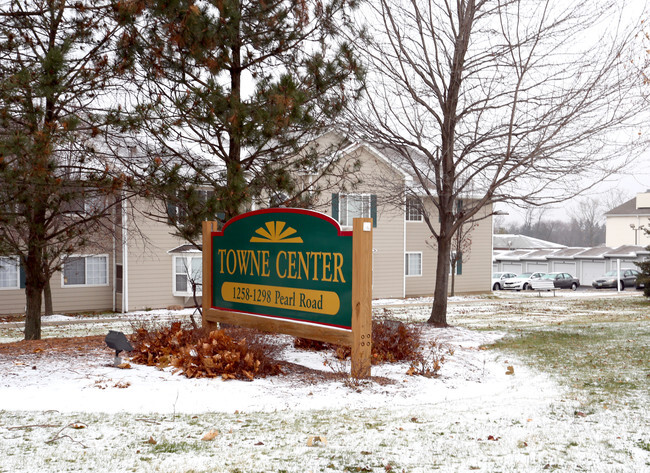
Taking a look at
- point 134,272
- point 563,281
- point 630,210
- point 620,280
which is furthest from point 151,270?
point 630,210

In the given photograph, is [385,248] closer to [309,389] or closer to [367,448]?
[309,389]

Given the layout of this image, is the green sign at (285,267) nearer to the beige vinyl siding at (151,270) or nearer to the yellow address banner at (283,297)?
the yellow address banner at (283,297)

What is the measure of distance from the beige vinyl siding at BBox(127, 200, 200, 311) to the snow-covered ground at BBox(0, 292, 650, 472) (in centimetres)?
1774

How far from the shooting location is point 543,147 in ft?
40.2

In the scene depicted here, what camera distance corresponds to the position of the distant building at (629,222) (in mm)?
60391

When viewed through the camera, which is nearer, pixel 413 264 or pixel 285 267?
pixel 285 267

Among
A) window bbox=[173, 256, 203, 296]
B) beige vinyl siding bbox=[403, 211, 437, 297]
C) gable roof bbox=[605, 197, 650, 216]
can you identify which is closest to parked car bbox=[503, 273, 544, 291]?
beige vinyl siding bbox=[403, 211, 437, 297]

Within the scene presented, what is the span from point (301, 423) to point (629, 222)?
64.3 metres

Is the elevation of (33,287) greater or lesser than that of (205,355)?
greater

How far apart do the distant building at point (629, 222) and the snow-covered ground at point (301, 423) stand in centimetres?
5891

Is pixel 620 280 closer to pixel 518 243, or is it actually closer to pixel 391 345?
pixel 518 243

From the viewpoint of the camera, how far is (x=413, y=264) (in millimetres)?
33594

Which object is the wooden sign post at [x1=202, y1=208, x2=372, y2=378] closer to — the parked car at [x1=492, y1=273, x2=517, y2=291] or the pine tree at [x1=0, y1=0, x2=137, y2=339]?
the pine tree at [x1=0, y1=0, x2=137, y2=339]

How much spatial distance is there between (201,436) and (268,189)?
20.9ft
